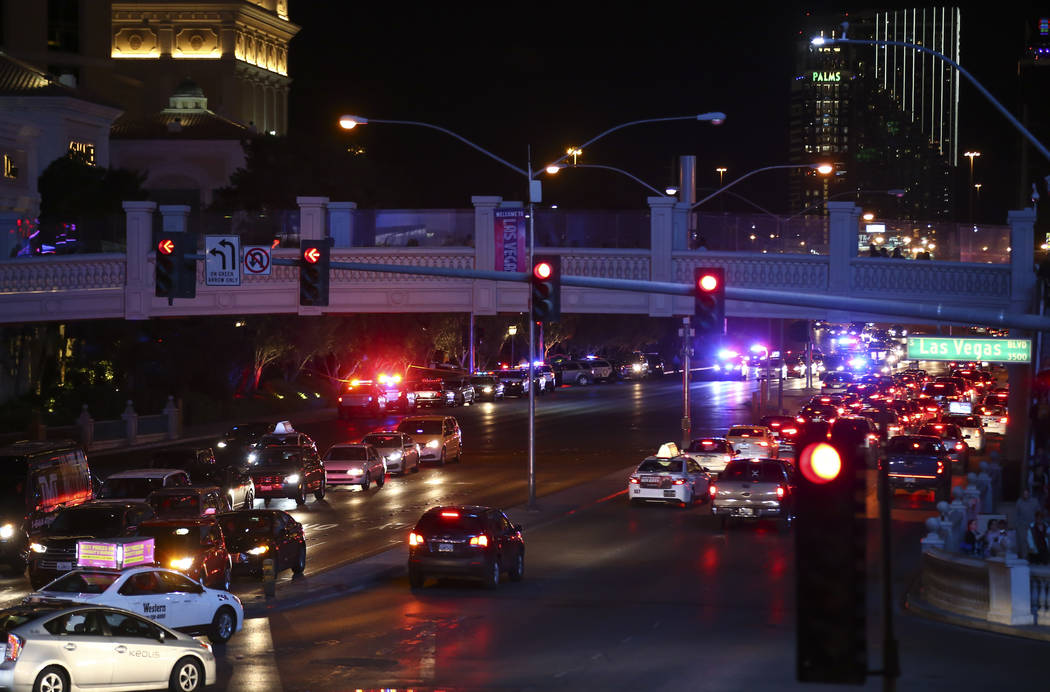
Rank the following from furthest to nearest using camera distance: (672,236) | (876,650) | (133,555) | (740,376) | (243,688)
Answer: (740,376), (672,236), (133,555), (876,650), (243,688)

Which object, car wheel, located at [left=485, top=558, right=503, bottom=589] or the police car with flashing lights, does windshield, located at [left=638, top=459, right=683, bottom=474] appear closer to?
car wheel, located at [left=485, top=558, right=503, bottom=589]

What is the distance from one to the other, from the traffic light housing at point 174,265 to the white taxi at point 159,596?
6249mm

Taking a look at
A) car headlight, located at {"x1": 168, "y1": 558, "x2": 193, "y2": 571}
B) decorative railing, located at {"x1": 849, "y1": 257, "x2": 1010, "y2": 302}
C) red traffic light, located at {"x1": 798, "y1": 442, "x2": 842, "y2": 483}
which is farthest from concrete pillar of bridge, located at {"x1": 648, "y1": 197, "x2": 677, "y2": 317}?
red traffic light, located at {"x1": 798, "y1": 442, "x2": 842, "y2": 483}

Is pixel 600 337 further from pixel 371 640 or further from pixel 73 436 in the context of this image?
pixel 371 640

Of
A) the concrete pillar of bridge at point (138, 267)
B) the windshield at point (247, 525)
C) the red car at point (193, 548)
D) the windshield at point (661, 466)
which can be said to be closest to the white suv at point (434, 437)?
the concrete pillar of bridge at point (138, 267)

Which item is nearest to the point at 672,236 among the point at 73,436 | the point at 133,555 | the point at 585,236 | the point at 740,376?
the point at 585,236

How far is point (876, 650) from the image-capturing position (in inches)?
760

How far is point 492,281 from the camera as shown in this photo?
118 feet

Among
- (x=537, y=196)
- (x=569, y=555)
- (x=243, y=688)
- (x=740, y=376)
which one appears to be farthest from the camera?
(x=740, y=376)

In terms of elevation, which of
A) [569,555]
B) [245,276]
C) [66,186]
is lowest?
[569,555]

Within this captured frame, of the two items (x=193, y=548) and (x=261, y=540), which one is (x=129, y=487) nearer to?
(x=261, y=540)

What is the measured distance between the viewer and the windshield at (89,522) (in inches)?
1011

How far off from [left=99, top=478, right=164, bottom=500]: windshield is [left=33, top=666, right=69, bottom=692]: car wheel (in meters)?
16.8

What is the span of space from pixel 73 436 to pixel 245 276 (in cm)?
2013
